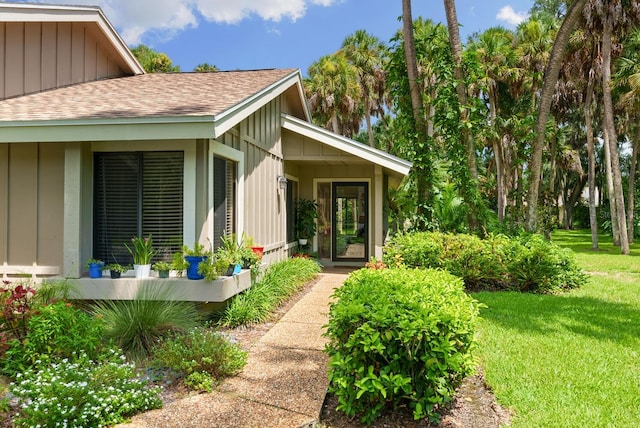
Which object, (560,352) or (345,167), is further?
(345,167)

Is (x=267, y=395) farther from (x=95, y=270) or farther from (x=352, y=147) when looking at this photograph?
(x=352, y=147)

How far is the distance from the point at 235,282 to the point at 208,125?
2.19 meters

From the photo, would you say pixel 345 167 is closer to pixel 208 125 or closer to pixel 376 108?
pixel 208 125

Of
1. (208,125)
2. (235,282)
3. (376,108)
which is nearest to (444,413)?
(235,282)

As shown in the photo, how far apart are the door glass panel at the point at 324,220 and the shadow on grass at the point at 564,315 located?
5.36 meters

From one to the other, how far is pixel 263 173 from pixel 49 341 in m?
5.49

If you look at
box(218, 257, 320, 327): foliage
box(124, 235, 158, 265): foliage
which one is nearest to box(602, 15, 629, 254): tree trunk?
box(218, 257, 320, 327): foliage

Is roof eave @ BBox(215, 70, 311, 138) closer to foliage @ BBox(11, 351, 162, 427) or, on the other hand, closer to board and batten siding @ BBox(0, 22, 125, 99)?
foliage @ BBox(11, 351, 162, 427)

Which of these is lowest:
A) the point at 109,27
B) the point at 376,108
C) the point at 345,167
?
the point at 345,167

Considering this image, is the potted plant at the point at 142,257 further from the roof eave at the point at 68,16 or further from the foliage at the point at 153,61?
the foliage at the point at 153,61

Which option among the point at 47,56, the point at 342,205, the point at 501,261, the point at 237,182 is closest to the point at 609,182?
the point at 342,205

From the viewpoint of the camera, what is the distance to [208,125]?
5395mm

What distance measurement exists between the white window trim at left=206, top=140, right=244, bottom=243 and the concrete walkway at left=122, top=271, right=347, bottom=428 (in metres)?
1.94

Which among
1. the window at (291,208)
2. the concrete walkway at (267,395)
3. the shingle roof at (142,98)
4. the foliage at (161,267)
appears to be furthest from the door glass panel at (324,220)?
the concrete walkway at (267,395)
